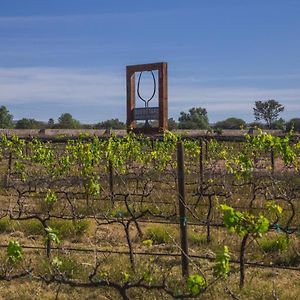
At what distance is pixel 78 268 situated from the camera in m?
5.57

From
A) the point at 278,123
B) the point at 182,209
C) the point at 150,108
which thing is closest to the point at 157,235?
the point at 182,209

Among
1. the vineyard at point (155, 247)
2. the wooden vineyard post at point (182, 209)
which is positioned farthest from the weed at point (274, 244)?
the wooden vineyard post at point (182, 209)

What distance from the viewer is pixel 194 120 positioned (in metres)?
42.2

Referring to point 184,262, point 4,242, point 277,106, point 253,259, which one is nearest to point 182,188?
point 184,262

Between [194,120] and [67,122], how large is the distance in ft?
30.7

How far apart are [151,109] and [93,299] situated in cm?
1579

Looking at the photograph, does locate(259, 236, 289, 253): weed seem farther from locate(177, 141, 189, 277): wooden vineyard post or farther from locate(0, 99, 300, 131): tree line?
locate(0, 99, 300, 131): tree line

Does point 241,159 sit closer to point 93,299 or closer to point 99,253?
point 99,253

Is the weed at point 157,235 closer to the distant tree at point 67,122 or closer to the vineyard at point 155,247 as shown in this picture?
the vineyard at point 155,247

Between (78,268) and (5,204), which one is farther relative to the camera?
(5,204)

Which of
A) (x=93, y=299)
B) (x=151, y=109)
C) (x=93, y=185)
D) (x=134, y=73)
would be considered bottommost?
(x=93, y=299)

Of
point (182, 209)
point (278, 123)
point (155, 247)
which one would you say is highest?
point (278, 123)

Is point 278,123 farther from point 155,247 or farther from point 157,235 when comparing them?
point 155,247

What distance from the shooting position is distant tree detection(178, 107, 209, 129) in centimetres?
3900
